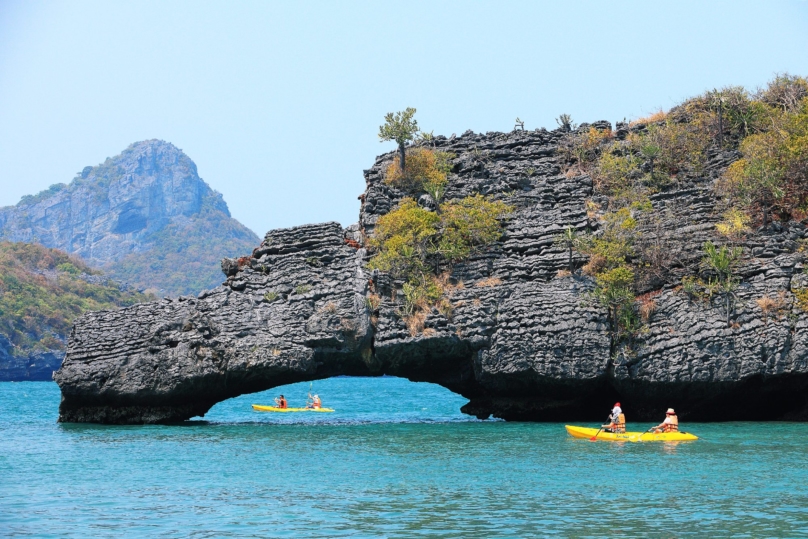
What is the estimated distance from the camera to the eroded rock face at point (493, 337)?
32219mm

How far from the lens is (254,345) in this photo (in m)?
33.9

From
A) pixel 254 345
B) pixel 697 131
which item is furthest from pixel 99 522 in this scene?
pixel 697 131

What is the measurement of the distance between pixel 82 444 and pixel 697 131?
93.6 feet

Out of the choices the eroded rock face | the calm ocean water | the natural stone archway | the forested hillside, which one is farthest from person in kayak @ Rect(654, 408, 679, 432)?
the forested hillside

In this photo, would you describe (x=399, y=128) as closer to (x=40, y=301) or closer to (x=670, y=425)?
(x=670, y=425)

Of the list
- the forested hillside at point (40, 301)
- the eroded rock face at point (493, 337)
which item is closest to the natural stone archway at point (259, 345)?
the eroded rock face at point (493, 337)

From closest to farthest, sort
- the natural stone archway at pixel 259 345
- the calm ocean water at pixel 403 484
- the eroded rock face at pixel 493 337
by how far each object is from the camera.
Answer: the calm ocean water at pixel 403 484 < the eroded rock face at pixel 493 337 < the natural stone archway at pixel 259 345

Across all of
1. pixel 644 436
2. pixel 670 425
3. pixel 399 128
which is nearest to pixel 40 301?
pixel 399 128

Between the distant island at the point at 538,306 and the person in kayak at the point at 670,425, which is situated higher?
the distant island at the point at 538,306

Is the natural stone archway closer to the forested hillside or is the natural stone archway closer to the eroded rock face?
the eroded rock face

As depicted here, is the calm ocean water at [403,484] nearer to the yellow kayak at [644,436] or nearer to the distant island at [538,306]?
the yellow kayak at [644,436]

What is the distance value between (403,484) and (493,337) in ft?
44.0

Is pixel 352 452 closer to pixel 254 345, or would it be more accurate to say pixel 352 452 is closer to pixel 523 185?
pixel 254 345

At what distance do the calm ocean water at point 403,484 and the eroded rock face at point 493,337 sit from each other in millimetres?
2142
